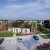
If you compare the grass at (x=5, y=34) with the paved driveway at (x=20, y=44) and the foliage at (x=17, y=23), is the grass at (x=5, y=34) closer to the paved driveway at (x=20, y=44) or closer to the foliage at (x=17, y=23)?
the paved driveway at (x=20, y=44)

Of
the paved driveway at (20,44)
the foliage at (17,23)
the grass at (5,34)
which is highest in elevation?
the foliage at (17,23)

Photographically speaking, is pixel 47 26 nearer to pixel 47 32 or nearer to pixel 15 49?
pixel 47 32

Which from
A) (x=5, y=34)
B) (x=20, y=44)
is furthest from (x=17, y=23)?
(x=20, y=44)

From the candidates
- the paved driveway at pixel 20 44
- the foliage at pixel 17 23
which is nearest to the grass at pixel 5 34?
the paved driveway at pixel 20 44

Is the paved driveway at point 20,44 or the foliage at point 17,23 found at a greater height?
the foliage at point 17,23

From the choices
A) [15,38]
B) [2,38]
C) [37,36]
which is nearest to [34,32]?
[37,36]

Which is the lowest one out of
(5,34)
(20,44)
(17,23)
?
(20,44)

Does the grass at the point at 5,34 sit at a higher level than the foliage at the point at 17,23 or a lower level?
lower

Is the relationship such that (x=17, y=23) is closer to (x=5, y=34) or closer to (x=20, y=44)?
(x=5, y=34)

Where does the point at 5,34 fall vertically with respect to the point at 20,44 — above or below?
above
